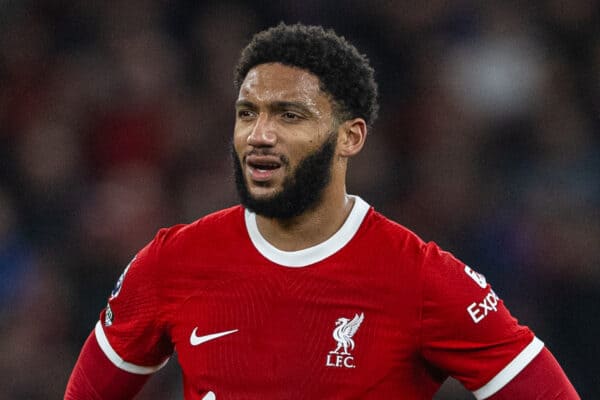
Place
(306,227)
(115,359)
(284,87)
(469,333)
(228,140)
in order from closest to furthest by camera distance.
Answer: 1. (469,333)
2. (284,87)
3. (306,227)
4. (115,359)
5. (228,140)

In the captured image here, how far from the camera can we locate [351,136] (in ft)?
10.1

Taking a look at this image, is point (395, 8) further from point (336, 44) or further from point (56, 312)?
point (336, 44)

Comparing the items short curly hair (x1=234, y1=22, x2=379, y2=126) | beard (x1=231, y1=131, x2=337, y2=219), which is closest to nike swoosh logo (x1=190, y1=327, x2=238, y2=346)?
beard (x1=231, y1=131, x2=337, y2=219)

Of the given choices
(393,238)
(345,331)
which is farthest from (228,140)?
(345,331)

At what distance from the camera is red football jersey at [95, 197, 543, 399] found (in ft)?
Answer: 9.24

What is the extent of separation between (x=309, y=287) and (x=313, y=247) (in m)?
0.13

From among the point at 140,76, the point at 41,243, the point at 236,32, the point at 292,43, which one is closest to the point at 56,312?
the point at 41,243

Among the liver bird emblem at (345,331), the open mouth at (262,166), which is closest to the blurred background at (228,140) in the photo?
the liver bird emblem at (345,331)

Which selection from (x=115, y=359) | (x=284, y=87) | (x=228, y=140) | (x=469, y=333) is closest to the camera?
(x=469, y=333)

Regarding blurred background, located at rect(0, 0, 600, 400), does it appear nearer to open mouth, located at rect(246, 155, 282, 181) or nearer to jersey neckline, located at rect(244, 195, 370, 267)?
jersey neckline, located at rect(244, 195, 370, 267)

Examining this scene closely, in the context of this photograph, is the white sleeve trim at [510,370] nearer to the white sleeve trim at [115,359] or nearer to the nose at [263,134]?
the nose at [263,134]

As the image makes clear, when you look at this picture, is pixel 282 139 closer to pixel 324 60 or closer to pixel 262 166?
pixel 262 166

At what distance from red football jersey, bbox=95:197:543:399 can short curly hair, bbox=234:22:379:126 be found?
0.33 m

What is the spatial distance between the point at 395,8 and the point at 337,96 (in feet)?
14.2
